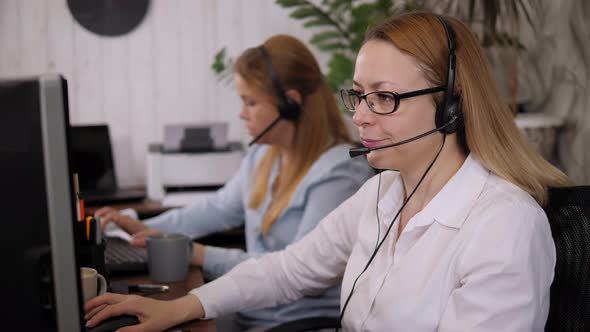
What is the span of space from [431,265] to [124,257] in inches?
32.6

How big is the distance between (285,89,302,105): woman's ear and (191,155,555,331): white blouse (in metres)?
0.54

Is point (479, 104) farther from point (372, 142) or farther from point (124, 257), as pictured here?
point (124, 257)

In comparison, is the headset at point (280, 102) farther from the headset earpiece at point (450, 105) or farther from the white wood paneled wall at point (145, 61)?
the white wood paneled wall at point (145, 61)

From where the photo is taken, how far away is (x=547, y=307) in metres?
1.08

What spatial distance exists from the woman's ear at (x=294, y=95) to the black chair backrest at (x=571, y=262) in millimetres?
948

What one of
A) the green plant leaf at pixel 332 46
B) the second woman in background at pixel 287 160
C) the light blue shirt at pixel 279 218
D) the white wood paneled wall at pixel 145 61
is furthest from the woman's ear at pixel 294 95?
the white wood paneled wall at pixel 145 61

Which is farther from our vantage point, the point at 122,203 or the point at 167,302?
the point at 122,203

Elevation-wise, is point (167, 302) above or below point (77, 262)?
below

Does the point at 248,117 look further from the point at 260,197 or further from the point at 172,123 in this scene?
the point at 172,123

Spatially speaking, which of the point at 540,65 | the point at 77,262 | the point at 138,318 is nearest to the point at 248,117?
the point at 138,318

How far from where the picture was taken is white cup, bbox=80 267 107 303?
117 centimetres

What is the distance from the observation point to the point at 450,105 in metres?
1.16

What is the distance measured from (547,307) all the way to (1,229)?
0.81m

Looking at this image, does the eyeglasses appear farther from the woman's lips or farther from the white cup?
the white cup
